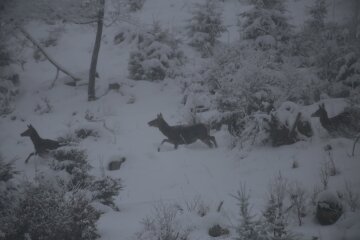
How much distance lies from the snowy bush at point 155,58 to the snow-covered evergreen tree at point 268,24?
418cm

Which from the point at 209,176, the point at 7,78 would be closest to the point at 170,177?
the point at 209,176

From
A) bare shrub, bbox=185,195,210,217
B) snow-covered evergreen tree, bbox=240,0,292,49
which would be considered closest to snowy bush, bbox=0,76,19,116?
snow-covered evergreen tree, bbox=240,0,292,49

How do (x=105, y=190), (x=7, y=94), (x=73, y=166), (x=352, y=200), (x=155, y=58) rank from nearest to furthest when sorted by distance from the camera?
(x=352, y=200) < (x=105, y=190) < (x=73, y=166) < (x=7, y=94) < (x=155, y=58)

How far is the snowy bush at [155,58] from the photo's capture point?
1870cm

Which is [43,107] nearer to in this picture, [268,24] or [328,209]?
[268,24]

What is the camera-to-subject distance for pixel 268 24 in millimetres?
18125

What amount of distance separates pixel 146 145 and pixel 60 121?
5830mm

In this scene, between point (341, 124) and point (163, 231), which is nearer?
point (163, 231)

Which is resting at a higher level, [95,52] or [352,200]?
[95,52]

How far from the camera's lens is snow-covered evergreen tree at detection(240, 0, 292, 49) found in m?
17.9

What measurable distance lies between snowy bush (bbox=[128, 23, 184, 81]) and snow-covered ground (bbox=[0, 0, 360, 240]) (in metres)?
0.62

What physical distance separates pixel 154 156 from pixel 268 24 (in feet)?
37.1

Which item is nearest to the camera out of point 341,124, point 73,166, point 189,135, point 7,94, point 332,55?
point 73,166

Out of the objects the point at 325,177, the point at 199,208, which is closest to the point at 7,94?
the point at 199,208
